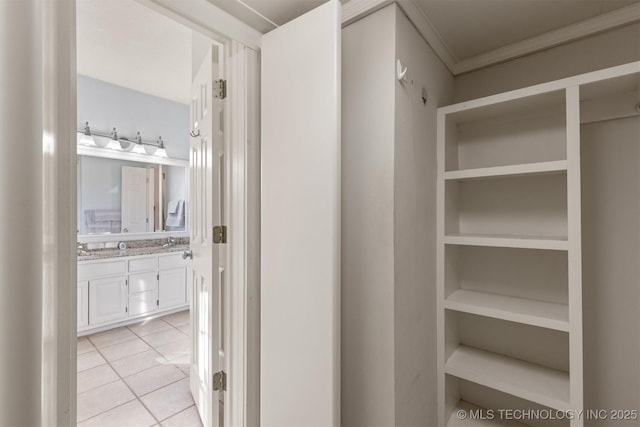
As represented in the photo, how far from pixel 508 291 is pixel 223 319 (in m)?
1.67

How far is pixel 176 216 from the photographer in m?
4.15

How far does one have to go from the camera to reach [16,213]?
0.74ft

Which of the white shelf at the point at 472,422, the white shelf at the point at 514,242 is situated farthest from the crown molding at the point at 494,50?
the white shelf at the point at 472,422

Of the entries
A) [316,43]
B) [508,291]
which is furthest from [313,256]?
[508,291]

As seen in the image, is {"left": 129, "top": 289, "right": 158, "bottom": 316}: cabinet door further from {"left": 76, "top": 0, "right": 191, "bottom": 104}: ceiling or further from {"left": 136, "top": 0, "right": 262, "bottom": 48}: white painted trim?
{"left": 136, "top": 0, "right": 262, "bottom": 48}: white painted trim

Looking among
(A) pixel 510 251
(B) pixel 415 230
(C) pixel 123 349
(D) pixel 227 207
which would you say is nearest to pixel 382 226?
(B) pixel 415 230

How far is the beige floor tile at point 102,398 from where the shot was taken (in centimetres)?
200

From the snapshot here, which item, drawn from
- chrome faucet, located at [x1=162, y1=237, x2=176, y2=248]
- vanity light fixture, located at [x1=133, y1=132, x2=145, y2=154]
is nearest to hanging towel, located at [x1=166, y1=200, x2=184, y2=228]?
chrome faucet, located at [x1=162, y1=237, x2=176, y2=248]

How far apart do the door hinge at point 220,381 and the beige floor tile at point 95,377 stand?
1280 millimetres

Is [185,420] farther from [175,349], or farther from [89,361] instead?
[89,361]

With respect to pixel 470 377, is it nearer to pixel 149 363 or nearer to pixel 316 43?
pixel 316 43

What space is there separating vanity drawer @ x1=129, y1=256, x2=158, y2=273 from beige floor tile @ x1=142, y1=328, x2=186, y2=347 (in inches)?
29.4

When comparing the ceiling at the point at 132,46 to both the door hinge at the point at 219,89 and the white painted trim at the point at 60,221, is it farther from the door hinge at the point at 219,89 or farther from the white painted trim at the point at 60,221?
the white painted trim at the point at 60,221

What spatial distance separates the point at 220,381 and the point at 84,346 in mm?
2139
